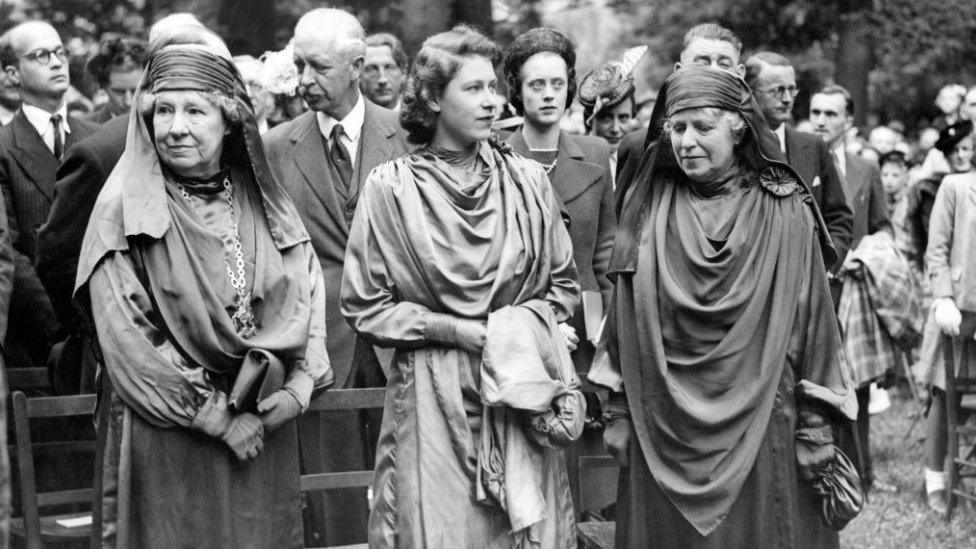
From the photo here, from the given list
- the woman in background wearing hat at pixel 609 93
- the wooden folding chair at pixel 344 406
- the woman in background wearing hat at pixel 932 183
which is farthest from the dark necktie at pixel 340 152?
the woman in background wearing hat at pixel 932 183

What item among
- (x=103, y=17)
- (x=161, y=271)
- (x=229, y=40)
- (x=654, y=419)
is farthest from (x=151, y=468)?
(x=103, y=17)

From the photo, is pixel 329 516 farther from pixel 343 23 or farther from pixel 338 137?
pixel 343 23

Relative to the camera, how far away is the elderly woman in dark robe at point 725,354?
533 cm

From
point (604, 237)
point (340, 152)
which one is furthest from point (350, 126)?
point (604, 237)

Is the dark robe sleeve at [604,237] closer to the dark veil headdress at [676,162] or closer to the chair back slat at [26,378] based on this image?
the dark veil headdress at [676,162]

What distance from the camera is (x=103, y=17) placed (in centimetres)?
1477

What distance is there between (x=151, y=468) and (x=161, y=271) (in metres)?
0.67

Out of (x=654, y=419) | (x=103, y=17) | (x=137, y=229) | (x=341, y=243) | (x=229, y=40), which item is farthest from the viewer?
(x=103, y=17)

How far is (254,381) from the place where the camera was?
4.96m

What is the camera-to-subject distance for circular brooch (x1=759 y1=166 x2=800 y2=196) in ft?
18.0

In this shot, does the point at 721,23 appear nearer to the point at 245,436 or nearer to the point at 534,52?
the point at 534,52

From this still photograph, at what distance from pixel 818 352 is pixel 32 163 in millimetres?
3987

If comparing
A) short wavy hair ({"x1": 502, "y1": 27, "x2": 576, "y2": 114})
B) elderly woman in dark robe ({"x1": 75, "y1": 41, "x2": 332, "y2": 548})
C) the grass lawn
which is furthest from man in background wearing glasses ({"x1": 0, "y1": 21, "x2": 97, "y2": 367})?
the grass lawn

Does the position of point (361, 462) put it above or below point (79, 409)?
below
